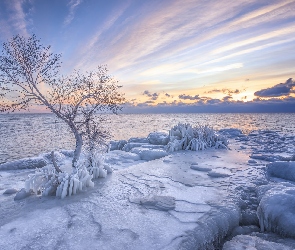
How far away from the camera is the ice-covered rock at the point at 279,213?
3064 millimetres

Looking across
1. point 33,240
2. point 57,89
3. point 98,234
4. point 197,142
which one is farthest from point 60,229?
point 197,142

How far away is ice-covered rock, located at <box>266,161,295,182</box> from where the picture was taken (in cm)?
559

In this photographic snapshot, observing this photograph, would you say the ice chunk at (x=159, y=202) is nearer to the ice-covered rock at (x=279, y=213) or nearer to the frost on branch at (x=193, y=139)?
the ice-covered rock at (x=279, y=213)

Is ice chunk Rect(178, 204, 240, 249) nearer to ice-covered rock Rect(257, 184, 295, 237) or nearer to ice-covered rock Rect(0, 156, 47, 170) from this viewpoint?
ice-covered rock Rect(257, 184, 295, 237)

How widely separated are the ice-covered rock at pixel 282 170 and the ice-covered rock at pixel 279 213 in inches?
84.0

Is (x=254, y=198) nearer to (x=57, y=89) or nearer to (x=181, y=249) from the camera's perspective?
(x=181, y=249)

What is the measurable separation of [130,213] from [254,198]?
106 inches

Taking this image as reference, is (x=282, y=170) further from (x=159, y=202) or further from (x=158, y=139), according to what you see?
(x=158, y=139)

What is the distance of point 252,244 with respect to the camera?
109 inches

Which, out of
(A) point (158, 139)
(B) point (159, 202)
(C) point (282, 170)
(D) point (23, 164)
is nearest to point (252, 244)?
(B) point (159, 202)

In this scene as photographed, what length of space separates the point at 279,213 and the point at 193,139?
7.77 meters

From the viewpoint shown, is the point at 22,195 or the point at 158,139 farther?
the point at 158,139

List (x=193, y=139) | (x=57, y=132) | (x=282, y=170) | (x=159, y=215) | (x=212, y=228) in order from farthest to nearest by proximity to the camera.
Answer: (x=57, y=132) < (x=193, y=139) < (x=282, y=170) < (x=159, y=215) < (x=212, y=228)

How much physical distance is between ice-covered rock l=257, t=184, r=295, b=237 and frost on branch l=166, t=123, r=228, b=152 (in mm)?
6852
